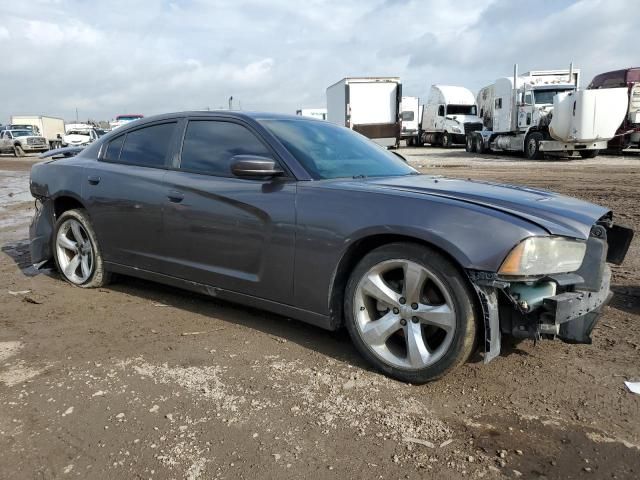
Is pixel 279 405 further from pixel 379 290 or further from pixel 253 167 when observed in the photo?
pixel 253 167

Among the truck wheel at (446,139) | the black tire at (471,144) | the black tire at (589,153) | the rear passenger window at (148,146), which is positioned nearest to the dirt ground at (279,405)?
the rear passenger window at (148,146)

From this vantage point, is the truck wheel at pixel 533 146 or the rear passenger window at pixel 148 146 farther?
the truck wheel at pixel 533 146

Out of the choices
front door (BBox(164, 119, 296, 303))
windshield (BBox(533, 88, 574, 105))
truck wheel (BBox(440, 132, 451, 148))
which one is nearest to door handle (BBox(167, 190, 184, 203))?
front door (BBox(164, 119, 296, 303))

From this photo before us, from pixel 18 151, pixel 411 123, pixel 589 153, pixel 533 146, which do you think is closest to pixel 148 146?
pixel 533 146

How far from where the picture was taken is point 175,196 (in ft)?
12.9

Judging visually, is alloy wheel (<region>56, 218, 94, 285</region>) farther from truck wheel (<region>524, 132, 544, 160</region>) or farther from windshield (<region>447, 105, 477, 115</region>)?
windshield (<region>447, 105, 477, 115</region>)

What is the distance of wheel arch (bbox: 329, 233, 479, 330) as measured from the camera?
9.59ft

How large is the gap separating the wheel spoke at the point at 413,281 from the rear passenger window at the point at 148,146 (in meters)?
2.23

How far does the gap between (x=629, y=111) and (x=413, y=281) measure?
65.4ft

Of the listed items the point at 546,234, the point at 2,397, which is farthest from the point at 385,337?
the point at 2,397

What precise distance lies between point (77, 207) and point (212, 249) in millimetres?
1932

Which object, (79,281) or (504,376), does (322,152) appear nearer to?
(504,376)

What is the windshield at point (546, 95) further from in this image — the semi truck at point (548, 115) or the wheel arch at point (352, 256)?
the wheel arch at point (352, 256)

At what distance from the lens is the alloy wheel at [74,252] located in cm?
482
